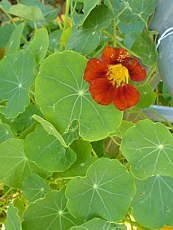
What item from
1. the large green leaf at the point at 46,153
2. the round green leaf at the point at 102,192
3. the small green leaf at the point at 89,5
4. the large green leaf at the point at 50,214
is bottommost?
the large green leaf at the point at 50,214

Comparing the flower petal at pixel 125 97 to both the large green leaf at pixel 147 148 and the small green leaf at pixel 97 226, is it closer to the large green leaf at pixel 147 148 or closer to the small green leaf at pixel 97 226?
the large green leaf at pixel 147 148

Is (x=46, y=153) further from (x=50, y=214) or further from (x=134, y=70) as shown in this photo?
(x=134, y=70)

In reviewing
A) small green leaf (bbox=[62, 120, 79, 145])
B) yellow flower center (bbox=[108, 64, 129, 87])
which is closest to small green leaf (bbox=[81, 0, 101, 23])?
yellow flower center (bbox=[108, 64, 129, 87])

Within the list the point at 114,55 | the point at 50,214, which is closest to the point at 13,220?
the point at 50,214

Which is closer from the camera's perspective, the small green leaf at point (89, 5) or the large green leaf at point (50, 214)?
the small green leaf at point (89, 5)

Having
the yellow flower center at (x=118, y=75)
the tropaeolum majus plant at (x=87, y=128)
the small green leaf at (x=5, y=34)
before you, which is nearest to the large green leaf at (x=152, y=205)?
the tropaeolum majus plant at (x=87, y=128)

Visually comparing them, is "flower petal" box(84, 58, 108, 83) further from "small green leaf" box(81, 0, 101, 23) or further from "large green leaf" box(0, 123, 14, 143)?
"large green leaf" box(0, 123, 14, 143)

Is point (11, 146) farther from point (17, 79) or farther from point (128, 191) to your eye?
point (128, 191)

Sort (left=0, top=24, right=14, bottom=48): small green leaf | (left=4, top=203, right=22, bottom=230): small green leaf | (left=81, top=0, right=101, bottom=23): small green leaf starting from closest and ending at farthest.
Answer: (left=81, top=0, right=101, bottom=23): small green leaf
(left=4, top=203, right=22, bottom=230): small green leaf
(left=0, top=24, right=14, bottom=48): small green leaf

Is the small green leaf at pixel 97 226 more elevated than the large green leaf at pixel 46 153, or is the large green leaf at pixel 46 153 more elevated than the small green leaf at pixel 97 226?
the large green leaf at pixel 46 153
